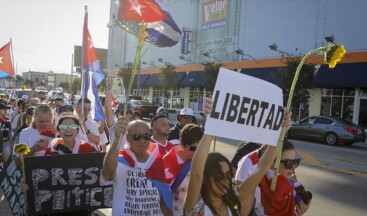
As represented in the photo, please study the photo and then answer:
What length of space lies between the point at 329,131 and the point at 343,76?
20.2ft

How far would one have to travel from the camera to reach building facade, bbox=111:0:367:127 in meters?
23.0

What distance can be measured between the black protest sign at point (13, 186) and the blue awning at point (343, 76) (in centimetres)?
2075

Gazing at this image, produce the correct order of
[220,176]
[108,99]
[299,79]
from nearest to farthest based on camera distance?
1. [220,176]
2. [108,99]
3. [299,79]

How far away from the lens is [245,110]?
2.64 m

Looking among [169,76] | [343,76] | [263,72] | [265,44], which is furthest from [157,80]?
[343,76]

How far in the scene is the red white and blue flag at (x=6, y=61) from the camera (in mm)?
10555

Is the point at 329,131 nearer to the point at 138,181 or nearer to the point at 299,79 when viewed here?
the point at 299,79

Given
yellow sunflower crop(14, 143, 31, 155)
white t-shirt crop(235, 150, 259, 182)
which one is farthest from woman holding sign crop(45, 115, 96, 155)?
white t-shirt crop(235, 150, 259, 182)

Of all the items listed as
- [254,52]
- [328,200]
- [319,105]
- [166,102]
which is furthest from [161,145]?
[166,102]

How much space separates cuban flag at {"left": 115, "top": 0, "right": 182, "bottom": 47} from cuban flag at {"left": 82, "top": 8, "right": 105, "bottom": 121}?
4.72 feet

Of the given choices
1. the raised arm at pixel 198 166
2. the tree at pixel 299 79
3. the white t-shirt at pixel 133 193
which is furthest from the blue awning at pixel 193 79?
the raised arm at pixel 198 166

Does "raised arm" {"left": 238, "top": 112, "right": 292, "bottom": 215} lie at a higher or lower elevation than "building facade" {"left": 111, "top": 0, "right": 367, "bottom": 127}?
lower

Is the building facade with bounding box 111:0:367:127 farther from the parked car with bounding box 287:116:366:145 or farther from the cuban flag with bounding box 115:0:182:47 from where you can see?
the cuban flag with bounding box 115:0:182:47

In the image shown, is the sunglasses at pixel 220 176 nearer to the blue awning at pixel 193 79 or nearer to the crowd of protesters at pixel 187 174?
the crowd of protesters at pixel 187 174
